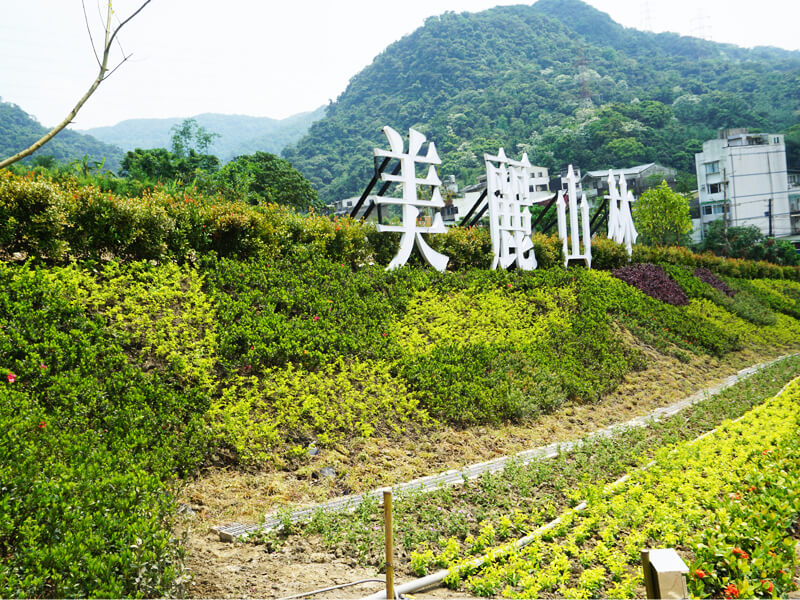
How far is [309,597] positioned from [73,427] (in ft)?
7.24

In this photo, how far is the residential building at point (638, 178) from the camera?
4081 centimetres

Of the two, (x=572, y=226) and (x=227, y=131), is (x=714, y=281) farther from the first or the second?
(x=227, y=131)

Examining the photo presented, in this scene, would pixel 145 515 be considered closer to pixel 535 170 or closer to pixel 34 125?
pixel 535 170

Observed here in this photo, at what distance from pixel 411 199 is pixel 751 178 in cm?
4120

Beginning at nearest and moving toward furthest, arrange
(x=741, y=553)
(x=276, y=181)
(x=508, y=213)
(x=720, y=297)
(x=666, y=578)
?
(x=666, y=578) → (x=741, y=553) → (x=508, y=213) → (x=720, y=297) → (x=276, y=181)

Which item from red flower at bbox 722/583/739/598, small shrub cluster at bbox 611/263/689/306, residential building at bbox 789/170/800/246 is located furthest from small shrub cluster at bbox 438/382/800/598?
residential building at bbox 789/170/800/246

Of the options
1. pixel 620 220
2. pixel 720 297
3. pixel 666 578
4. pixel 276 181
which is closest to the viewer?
pixel 666 578

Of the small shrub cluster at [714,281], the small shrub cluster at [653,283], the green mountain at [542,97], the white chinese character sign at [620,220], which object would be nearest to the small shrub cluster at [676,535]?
the small shrub cluster at [653,283]

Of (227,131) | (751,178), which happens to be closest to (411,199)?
(751,178)

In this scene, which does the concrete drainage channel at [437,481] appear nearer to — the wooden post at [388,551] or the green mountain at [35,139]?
the wooden post at [388,551]

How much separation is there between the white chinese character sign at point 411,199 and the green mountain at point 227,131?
8252cm

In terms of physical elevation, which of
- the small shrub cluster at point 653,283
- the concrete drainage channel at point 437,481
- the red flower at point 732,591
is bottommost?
the concrete drainage channel at point 437,481

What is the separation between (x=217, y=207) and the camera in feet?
24.3

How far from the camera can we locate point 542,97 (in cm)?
6009
